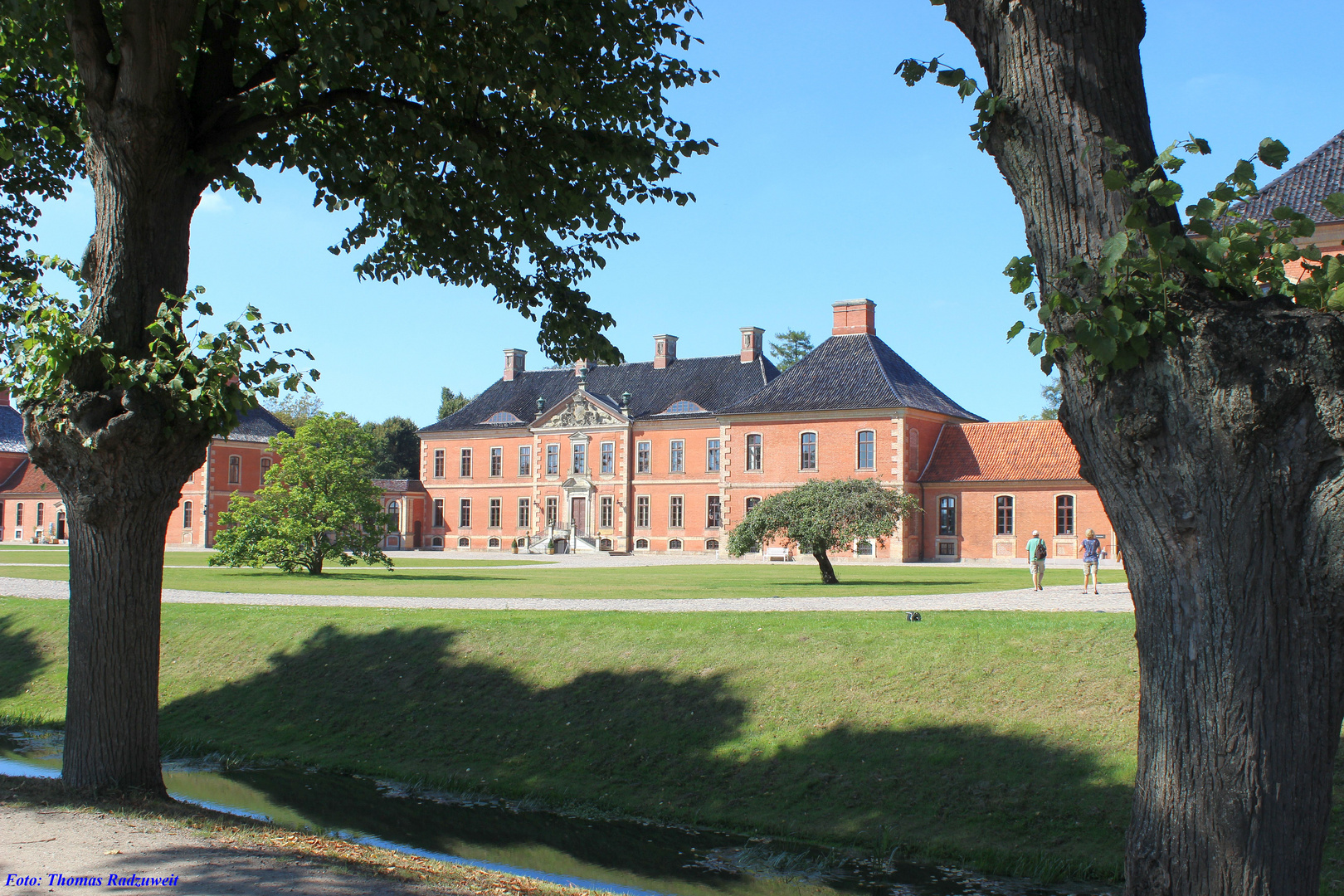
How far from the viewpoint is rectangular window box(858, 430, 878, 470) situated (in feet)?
130

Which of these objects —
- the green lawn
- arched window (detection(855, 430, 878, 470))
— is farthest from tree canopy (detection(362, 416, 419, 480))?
the green lawn

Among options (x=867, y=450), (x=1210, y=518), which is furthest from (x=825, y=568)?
(x=1210, y=518)

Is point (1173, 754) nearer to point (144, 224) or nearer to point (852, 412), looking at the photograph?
point (144, 224)

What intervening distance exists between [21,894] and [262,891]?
39.4 inches

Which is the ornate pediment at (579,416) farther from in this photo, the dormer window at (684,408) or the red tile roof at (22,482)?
the red tile roof at (22,482)

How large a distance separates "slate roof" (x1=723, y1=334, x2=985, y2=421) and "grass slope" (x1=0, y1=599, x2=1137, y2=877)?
27.6 metres

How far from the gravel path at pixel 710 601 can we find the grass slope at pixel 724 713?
1.86 metres

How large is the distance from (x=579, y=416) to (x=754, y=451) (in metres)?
11.1

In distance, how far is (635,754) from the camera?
10.0 meters

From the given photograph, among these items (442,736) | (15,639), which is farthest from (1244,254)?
(15,639)

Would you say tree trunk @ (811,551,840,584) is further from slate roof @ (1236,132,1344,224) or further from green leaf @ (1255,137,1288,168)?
green leaf @ (1255,137,1288,168)

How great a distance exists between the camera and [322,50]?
6.80m

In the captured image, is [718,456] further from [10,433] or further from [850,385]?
[10,433]

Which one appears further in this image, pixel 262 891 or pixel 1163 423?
pixel 262 891
